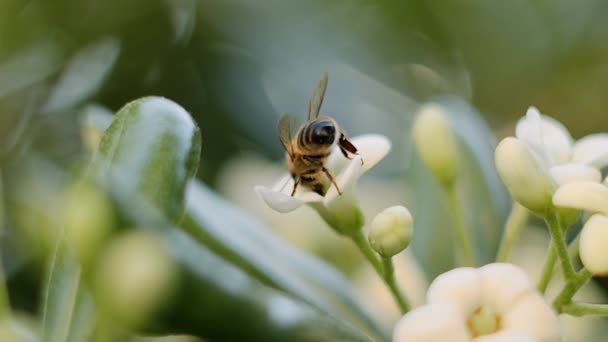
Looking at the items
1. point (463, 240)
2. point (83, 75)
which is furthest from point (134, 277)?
point (83, 75)

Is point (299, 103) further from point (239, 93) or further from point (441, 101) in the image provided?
point (441, 101)

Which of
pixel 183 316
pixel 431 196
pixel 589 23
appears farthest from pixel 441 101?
pixel 183 316

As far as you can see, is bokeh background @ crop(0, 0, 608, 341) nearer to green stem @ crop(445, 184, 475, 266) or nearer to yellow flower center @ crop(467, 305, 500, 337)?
green stem @ crop(445, 184, 475, 266)

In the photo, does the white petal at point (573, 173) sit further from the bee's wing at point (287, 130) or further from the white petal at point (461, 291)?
the bee's wing at point (287, 130)

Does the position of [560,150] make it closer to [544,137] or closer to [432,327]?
[544,137]

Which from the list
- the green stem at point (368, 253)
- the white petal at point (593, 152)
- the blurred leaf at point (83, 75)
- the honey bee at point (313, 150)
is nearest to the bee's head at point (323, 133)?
the honey bee at point (313, 150)
